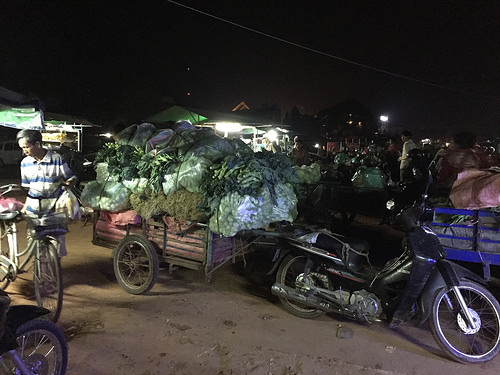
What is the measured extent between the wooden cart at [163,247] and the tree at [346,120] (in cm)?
4281

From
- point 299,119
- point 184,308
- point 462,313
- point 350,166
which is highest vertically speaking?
point 299,119

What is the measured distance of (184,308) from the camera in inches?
185

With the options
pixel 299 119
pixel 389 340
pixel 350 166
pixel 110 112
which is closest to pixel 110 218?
pixel 389 340

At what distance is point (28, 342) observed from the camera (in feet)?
8.89

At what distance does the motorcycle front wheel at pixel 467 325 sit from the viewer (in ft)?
11.6

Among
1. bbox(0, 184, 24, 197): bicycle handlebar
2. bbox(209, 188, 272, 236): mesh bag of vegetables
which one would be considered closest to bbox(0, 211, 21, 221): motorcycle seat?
bbox(0, 184, 24, 197): bicycle handlebar

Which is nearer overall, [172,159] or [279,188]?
[279,188]

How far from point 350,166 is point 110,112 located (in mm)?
25396

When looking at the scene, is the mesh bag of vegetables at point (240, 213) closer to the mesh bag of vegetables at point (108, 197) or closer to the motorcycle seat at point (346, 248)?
the motorcycle seat at point (346, 248)

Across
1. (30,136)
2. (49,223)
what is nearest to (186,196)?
(49,223)

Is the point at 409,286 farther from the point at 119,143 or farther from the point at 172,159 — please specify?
the point at 119,143

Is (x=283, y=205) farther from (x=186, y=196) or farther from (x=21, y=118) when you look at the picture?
(x=21, y=118)

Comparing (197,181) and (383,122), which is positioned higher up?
(383,122)

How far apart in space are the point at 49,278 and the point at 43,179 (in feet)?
3.75
